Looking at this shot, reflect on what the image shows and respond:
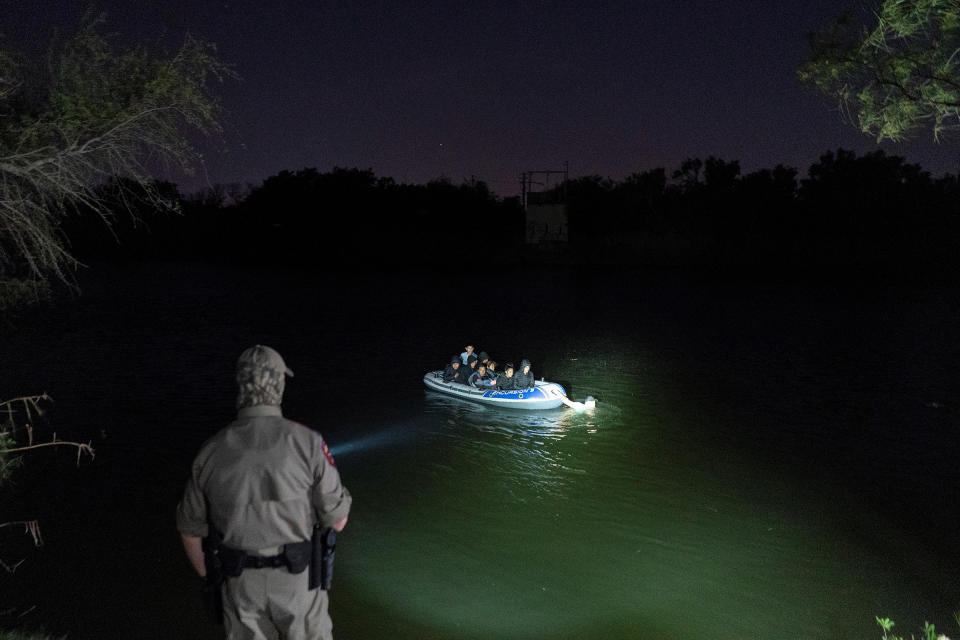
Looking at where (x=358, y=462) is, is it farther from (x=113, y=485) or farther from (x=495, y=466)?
(x=113, y=485)

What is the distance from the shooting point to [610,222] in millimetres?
70062

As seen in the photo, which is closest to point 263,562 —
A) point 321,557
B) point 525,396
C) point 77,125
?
point 321,557

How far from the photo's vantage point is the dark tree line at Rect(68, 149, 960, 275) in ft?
193

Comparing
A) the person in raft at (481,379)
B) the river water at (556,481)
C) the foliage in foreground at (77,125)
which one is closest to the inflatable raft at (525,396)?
the person in raft at (481,379)

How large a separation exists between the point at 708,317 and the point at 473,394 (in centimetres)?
2293

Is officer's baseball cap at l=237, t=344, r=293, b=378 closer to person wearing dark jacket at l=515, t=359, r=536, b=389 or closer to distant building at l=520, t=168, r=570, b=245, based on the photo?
person wearing dark jacket at l=515, t=359, r=536, b=389

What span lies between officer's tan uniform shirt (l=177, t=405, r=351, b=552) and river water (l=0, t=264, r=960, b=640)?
598 cm

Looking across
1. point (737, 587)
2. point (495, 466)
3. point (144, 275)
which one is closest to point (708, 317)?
point (495, 466)

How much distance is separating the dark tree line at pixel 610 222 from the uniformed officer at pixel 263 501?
4692cm

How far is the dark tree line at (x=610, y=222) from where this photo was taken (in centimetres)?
5897

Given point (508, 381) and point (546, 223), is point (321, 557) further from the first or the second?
point (546, 223)

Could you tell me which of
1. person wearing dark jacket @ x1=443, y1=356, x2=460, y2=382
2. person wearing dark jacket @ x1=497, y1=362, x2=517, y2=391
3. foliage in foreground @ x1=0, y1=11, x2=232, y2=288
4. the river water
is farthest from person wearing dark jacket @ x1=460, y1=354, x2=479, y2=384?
foliage in foreground @ x1=0, y1=11, x2=232, y2=288

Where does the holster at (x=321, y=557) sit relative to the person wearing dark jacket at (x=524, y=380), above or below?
above

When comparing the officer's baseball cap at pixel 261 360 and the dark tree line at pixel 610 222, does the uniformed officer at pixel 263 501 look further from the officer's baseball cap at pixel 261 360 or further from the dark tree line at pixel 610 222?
the dark tree line at pixel 610 222
